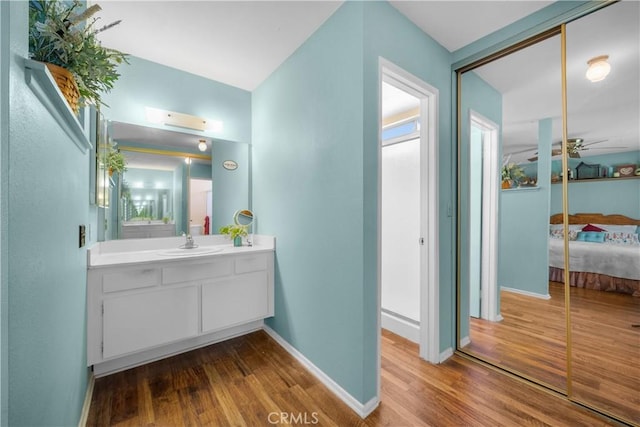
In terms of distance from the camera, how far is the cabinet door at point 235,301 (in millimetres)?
2143

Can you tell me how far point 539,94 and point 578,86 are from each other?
0.31 m

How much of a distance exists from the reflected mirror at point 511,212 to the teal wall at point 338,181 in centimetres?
28

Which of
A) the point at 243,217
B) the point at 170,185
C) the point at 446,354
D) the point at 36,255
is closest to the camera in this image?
the point at 36,255

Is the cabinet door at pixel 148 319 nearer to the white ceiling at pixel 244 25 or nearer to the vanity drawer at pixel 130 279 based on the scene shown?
the vanity drawer at pixel 130 279

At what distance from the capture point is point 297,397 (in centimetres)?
168

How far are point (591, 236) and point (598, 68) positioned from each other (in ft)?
3.39

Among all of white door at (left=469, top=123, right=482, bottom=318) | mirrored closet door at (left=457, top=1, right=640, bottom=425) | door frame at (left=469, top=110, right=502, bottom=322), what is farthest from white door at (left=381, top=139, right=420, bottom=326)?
door frame at (left=469, top=110, right=502, bottom=322)

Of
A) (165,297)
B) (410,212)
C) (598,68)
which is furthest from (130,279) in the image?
(598,68)

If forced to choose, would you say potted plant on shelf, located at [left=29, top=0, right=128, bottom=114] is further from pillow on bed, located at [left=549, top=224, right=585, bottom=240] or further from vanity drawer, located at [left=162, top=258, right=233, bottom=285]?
pillow on bed, located at [left=549, top=224, right=585, bottom=240]

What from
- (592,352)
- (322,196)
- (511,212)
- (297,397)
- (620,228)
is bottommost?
(297,397)

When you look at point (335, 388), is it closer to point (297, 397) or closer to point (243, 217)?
point (297, 397)

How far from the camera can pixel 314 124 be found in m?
1.95

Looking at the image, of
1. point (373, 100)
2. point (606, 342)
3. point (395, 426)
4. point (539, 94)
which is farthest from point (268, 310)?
point (539, 94)

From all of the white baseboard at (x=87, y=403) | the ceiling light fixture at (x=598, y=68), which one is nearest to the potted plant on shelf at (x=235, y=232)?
the white baseboard at (x=87, y=403)
